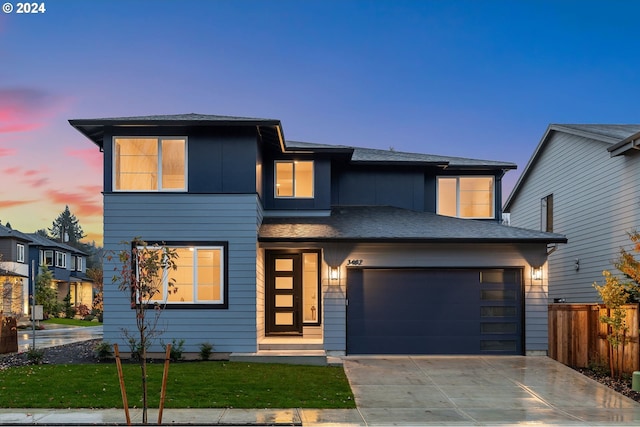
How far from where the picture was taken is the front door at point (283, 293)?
15164 millimetres

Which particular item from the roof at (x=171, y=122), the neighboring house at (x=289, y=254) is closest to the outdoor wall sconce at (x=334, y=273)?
the neighboring house at (x=289, y=254)

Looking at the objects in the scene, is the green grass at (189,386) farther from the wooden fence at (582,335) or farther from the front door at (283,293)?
the wooden fence at (582,335)

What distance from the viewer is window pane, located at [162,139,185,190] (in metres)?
13.5

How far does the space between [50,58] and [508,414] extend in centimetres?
1577

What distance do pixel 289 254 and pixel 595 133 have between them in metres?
8.57

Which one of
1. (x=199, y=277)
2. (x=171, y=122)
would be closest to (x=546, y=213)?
(x=199, y=277)

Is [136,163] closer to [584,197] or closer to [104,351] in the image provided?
[104,351]

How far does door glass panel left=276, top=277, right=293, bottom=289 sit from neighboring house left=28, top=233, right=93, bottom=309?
93.5 feet

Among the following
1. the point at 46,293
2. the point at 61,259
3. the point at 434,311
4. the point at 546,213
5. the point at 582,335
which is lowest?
the point at 46,293

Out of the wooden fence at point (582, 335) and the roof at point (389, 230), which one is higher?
the roof at point (389, 230)

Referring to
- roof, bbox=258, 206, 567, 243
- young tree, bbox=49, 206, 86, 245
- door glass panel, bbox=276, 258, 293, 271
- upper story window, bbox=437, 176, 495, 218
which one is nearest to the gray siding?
roof, bbox=258, 206, 567, 243

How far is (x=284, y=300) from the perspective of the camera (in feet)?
50.1

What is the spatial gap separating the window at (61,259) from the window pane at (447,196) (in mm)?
33268

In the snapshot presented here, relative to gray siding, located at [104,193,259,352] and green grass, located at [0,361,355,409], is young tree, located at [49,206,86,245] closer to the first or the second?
gray siding, located at [104,193,259,352]
